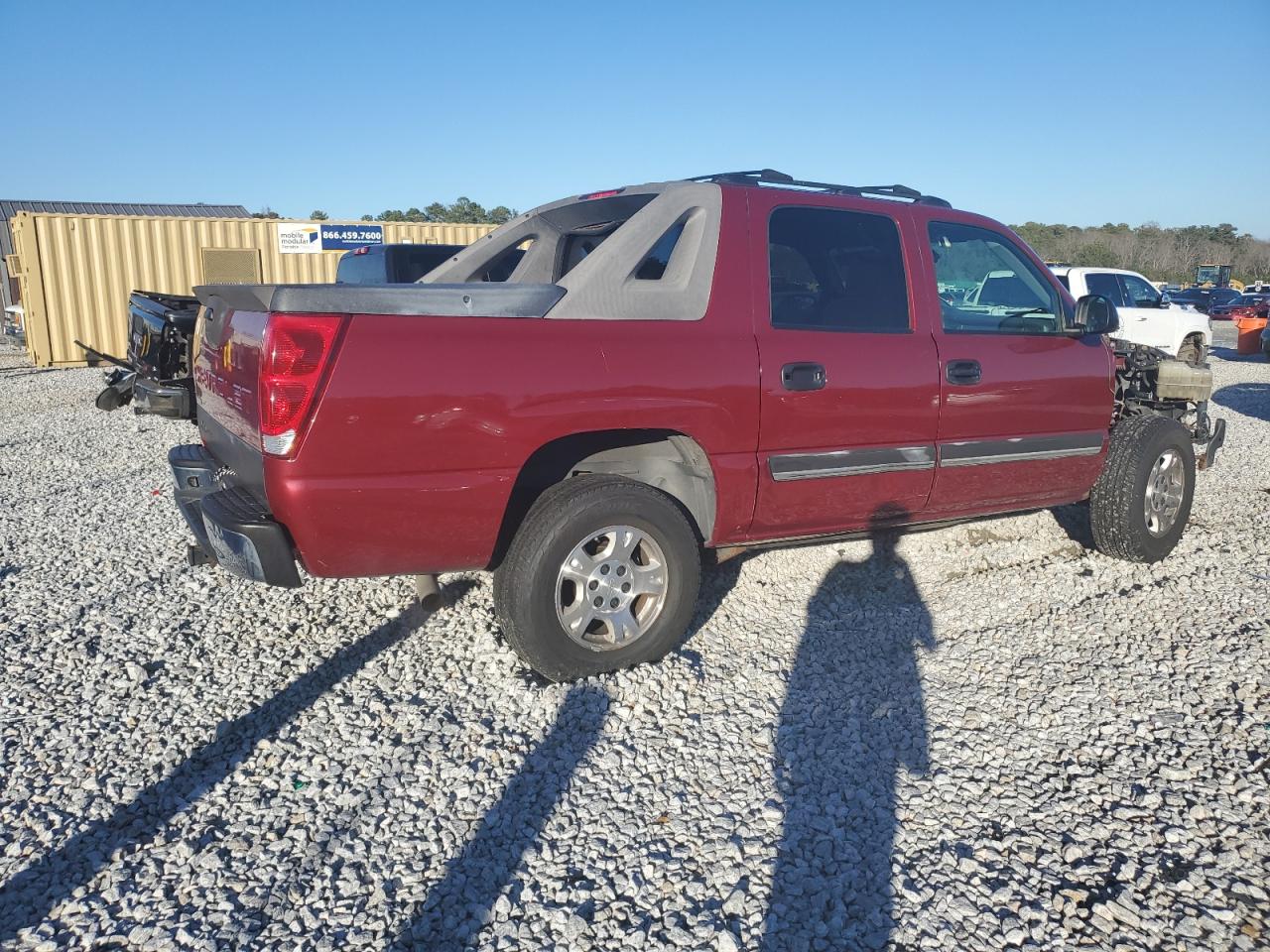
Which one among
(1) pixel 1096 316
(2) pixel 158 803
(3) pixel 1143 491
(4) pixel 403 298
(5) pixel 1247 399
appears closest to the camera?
(2) pixel 158 803

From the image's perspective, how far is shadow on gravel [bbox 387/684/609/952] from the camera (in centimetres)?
228

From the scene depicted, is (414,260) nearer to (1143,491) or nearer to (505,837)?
(1143,491)

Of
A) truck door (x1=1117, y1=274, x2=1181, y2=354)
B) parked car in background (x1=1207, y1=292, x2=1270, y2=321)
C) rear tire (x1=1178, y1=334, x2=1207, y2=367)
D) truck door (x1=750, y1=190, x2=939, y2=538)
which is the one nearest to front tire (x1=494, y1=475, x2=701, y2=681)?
truck door (x1=750, y1=190, x2=939, y2=538)

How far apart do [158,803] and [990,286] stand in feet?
13.8

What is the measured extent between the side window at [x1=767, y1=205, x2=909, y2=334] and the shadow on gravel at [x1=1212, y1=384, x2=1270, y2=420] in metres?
9.58

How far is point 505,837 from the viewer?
264 cm

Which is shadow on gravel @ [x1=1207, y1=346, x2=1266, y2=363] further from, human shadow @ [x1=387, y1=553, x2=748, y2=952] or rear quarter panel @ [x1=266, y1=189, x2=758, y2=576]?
human shadow @ [x1=387, y1=553, x2=748, y2=952]

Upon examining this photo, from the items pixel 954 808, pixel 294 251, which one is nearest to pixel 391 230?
pixel 294 251

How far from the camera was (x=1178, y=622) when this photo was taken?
4215mm

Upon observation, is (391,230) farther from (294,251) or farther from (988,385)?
(988,385)

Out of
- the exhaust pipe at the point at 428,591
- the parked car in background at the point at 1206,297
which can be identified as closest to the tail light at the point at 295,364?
the exhaust pipe at the point at 428,591

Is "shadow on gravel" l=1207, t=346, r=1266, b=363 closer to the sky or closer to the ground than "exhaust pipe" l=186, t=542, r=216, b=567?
closer to the sky

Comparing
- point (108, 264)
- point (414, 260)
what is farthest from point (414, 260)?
point (108, 264)

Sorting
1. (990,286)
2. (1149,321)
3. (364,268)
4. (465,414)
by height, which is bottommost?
(465,414)
